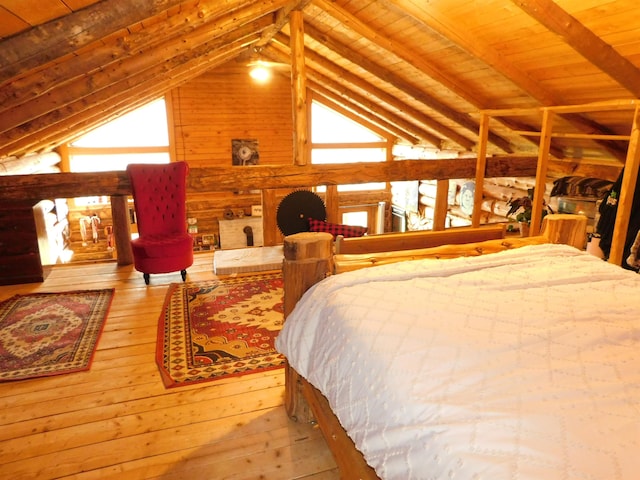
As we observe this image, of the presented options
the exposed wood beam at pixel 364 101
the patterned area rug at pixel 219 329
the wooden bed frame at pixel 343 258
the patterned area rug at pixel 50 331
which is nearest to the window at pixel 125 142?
the exposed wood beam at pixel 364 101

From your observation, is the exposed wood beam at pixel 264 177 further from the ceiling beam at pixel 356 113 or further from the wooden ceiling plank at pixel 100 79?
the ceiling beam at pixel 356 113

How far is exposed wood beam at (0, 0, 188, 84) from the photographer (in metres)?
1.71

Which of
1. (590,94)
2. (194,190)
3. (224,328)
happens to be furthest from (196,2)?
(590,94)

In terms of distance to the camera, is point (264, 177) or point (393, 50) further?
point (393, 50)

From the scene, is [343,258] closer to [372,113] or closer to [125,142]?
[372,113]

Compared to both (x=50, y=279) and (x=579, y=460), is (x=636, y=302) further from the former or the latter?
(x=50, y=279)

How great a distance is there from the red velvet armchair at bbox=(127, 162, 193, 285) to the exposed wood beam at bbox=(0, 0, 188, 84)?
71.3 inches

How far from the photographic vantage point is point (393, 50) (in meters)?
4.30

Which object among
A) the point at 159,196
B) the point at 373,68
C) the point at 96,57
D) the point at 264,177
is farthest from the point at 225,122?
the point at 96,57

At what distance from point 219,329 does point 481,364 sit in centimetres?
214

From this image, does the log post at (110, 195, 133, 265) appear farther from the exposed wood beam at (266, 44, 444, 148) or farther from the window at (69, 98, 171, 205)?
the exposed wood beam at (266, 44, 444, 148)

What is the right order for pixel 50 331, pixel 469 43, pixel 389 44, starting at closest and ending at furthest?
pixel 50 331 → pixel 469 43 → pixel 389 44

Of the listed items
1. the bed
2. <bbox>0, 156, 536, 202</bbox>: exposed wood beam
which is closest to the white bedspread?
the bed

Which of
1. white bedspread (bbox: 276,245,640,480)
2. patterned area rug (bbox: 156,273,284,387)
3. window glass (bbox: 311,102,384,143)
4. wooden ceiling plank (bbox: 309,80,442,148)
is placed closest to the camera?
white bedspread (bbox: 276,245,640,480)
